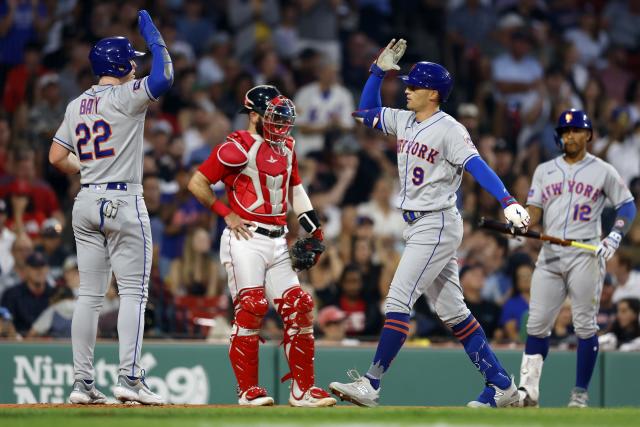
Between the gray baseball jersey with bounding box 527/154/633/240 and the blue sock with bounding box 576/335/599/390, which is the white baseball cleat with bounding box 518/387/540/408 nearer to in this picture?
the blue sock with bounding box 576/335/599/390

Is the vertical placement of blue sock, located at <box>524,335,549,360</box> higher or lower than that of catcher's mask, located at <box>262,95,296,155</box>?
lower

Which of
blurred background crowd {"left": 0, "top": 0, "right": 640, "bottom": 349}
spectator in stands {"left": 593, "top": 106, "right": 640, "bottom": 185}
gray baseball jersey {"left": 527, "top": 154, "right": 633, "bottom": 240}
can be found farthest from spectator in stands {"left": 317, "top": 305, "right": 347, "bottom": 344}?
spectator in stands {"left": 593, "top": 106, "right": 640, "bottom": 185}

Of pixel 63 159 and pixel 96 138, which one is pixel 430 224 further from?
pixel 63 159

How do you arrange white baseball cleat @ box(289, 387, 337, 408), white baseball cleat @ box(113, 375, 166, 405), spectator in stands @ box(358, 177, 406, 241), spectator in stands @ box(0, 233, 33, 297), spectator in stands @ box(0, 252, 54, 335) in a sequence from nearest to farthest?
white baseball cleat @ box(113, 375, 166, 405) < white baseball cleat @ box(289, 387, 337, 408) < spectator in stands @ box(0, 252, 54, 335) < spectator in stands @ box(0, 233, 33, 297) < spectator in stands @ box(358, 177, 406, 241)

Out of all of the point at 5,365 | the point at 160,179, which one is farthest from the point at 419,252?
the point at 160,179

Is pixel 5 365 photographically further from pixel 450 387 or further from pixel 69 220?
pixel 450 387

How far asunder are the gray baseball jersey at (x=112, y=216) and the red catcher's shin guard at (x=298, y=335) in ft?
3.12

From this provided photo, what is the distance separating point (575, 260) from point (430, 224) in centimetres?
171

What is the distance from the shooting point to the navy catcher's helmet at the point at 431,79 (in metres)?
8.85

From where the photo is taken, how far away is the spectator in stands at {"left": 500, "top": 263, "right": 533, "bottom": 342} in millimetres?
12531

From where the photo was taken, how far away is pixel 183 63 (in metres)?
15.7

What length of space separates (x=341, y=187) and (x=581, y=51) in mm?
4712

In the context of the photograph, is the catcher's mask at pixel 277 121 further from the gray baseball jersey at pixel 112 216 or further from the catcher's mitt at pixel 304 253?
the gray baseball jersey at pixel 112 216

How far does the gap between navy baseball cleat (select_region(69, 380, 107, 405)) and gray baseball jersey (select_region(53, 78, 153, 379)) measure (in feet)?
0.19
